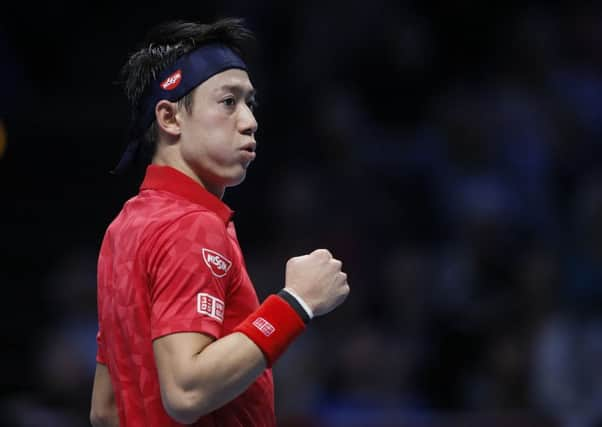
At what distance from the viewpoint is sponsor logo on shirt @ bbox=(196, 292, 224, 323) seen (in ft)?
9.23

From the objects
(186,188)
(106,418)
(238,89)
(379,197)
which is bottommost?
(379,197)

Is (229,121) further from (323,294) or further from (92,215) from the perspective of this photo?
(92,215)

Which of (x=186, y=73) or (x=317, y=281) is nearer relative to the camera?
(x=317, y=281)

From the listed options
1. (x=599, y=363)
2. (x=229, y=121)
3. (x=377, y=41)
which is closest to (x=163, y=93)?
(x=229, y=121)

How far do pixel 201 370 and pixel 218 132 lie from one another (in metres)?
0.77

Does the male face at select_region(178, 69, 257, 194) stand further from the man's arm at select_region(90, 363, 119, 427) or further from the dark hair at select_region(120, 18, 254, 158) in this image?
the man's arm at select_region(90, 363, 119, 427)

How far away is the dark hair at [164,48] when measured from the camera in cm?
328

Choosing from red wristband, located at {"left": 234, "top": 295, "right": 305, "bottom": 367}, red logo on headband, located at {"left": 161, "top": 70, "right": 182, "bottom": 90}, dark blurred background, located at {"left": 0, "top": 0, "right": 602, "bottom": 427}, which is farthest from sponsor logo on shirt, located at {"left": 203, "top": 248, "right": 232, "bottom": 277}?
dark blurred background, located at {"left": 0, "top": 0, "right": 602, "bottom": 427}

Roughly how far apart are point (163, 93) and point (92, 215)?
547cm

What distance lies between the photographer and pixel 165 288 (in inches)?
112

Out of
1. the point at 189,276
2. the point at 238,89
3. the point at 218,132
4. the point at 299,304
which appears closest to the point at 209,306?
the point at 189,276

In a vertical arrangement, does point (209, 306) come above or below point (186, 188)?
below

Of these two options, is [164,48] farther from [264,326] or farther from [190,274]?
[264,326]

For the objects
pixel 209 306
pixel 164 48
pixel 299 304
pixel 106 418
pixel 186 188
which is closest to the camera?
pixel 209 306
